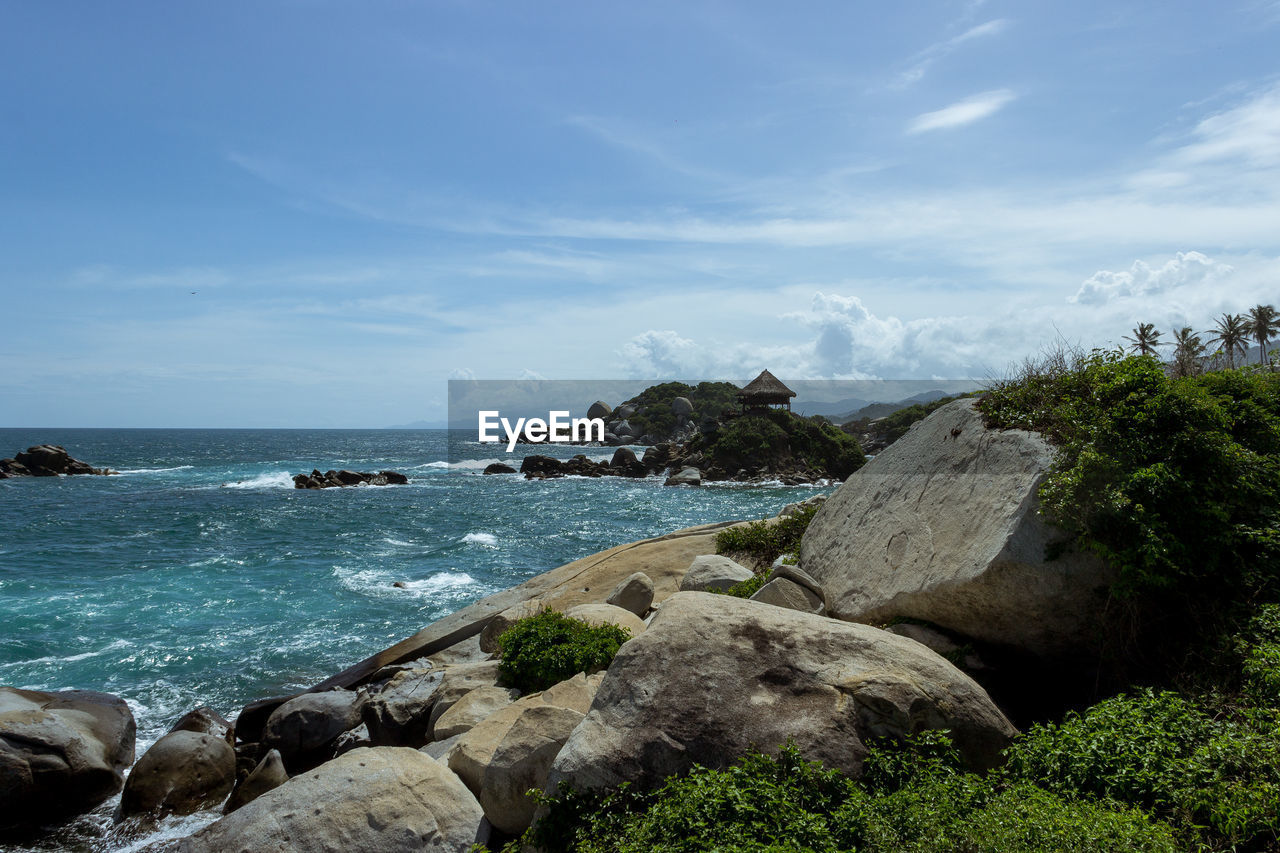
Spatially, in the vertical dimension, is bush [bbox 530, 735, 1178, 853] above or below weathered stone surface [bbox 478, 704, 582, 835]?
above

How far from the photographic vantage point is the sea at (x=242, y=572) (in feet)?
50.4

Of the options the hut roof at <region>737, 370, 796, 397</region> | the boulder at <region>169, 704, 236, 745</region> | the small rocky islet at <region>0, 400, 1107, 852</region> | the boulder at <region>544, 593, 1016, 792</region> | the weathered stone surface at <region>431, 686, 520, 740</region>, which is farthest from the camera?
the hut roof at <region>737, 370, 796, 397</region>

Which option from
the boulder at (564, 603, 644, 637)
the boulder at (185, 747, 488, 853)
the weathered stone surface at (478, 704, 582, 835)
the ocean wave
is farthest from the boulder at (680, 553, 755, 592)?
the ocean wave

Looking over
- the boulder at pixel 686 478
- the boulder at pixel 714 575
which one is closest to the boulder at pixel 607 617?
the boulder at pixel 714 575

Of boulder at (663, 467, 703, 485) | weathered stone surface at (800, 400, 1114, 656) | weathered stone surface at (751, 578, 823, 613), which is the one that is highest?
weathered stone surface at (800, 400, 1114, 656)

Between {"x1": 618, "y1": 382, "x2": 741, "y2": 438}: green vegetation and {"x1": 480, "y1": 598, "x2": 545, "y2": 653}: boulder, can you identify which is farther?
{"x1": 618, "y1": 382, "x2": 741, "y2": 438}: green vegetation

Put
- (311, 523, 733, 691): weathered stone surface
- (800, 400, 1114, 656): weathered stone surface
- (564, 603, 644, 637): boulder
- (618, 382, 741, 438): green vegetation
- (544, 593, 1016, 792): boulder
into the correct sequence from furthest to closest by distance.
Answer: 1. (618, 382, 741, 438): green vegetation
2. (311, 523, 733, 691): weathered stone surface
3. (564, 603, 644, 637): boulder
4. (800, 400, 1114, 656): weathered stone surface
5. (544, 593, 1016, 792): boulder

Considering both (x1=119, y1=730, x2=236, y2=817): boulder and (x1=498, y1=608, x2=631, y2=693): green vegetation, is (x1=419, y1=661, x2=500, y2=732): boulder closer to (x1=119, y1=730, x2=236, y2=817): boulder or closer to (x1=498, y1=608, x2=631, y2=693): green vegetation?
(x1=498, y1=608, x2=631, y2=693): green vegetation

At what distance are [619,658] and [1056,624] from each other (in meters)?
4.81

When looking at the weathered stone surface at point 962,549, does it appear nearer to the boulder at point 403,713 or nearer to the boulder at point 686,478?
the boulder at point 403,713

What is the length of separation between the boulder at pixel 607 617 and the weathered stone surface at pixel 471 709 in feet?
5.33

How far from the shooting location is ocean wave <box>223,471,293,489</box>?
58194 millimetres

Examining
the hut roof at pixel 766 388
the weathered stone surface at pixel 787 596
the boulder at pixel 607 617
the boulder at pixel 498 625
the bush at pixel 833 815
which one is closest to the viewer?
the bush at pixel 833 815

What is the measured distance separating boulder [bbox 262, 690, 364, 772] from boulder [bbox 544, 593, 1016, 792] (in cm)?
740
